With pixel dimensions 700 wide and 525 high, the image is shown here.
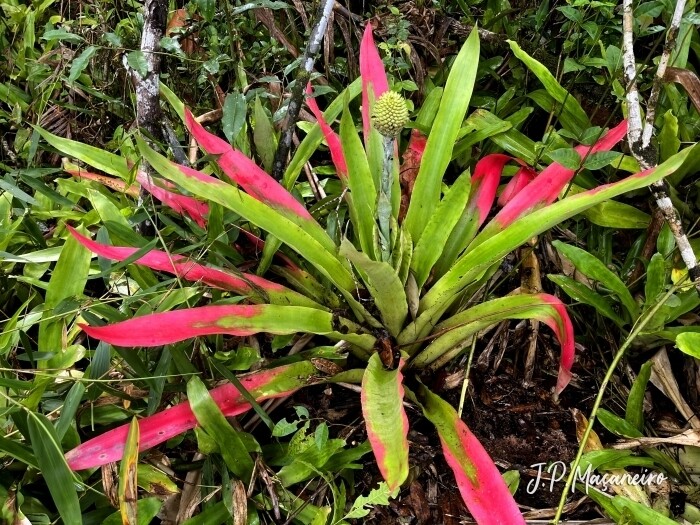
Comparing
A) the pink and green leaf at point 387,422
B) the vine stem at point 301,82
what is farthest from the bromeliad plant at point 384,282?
the vine stem at point 301,82

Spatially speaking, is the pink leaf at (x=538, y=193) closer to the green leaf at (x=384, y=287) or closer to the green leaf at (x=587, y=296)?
the green leaf at (x=587, y=296)

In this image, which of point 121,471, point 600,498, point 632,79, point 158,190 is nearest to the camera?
point 121,471

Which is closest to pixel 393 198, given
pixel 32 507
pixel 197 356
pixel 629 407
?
pixel 197 356

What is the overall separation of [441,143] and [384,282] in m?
0.38

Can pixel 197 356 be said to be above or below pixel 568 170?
below

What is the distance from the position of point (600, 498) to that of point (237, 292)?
2.73 ft

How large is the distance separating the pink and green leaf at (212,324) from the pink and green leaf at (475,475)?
0.25 m

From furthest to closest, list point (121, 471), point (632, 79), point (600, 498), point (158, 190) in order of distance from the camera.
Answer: point (158, 190)
point (632, 79)
point (600, 498)
point (121, 471)

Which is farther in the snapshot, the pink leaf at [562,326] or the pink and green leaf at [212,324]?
the pink leaf at [562,326]

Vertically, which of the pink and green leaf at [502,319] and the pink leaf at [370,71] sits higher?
the pink leaf at [370,71]

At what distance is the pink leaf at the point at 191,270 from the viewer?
1182 mm

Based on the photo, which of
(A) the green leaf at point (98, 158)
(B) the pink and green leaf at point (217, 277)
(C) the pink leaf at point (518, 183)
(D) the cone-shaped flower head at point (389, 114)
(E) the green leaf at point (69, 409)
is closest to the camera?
(D) the cone-shaped flower head at point (389, 114)

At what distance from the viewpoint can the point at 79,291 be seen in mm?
1248

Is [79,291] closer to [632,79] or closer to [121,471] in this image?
[121,471]
